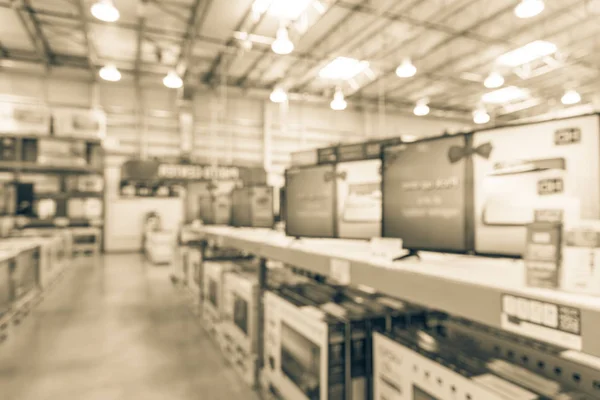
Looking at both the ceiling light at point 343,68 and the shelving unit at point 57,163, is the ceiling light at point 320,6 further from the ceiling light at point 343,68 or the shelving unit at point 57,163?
the shelving unit at point 57,163

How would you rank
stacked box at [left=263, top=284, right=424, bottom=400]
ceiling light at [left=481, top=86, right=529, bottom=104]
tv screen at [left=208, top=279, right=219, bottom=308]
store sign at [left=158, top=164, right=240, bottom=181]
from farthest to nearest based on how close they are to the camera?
ceiling light at [left=481, top=86, right=529, bottom=104]
store sign at [left=158, top=164, right=240, bottom=181]
tv screen at [left=208, top=279, right=219, bottom=308]
stacked box at [left=263, top=284, right=424, bottom=400]

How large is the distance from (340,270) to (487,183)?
515mm

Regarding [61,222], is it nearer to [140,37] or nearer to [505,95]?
[140,37]

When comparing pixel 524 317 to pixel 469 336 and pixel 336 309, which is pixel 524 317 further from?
pixel 336 309

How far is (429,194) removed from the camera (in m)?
1.30

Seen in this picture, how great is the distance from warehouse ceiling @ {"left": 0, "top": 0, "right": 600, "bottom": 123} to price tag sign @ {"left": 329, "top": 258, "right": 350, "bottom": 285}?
4581 mm

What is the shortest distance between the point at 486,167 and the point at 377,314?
70cm

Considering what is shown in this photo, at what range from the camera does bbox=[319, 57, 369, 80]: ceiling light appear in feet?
29.4

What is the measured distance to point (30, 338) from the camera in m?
3.23

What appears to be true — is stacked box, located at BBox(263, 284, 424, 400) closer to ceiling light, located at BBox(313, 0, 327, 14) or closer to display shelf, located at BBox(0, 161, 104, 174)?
ceiling light, located at BBox(313, 0, 327, 14)

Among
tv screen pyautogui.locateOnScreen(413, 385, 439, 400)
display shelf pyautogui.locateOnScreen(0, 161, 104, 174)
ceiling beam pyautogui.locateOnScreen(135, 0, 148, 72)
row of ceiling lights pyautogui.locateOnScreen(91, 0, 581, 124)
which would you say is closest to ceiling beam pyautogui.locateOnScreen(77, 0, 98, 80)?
row of ceiling lights pyautogui.locateOnScreen(91, 0, 581, 124)

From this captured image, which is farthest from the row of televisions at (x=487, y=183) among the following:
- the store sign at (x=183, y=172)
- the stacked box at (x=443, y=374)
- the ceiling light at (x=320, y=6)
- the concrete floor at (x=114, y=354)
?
the store sign at (x=183, y=172)

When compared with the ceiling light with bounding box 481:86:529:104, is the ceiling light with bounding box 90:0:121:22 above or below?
below

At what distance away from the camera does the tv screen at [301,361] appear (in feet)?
5.06
